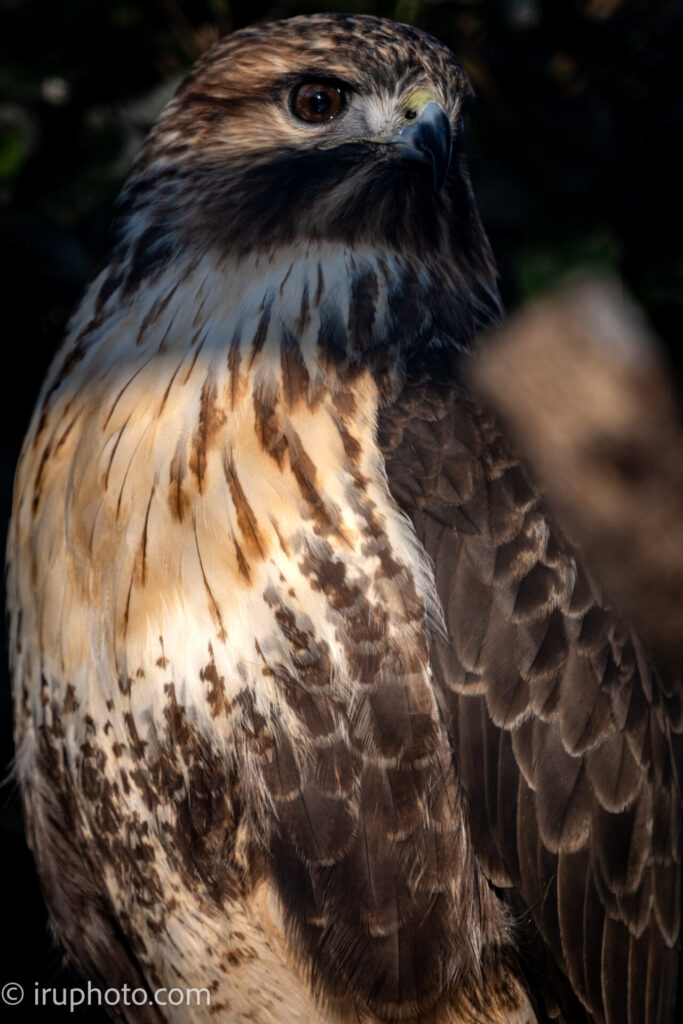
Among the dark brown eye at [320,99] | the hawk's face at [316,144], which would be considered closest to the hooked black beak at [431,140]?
the hawk's face at [316,144]

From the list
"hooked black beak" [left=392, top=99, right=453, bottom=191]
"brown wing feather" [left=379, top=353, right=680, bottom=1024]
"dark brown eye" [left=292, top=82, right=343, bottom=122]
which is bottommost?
"brown wing feather" [left=379, top=353, right=680, bottom=1024]

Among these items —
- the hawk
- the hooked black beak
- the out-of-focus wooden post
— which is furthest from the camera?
the hooked black beak

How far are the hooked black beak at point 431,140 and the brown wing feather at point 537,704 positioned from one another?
41 centimetres

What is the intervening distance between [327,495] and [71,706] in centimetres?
71

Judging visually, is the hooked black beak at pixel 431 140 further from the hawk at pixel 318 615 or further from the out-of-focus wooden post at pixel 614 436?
the out-of-focus wooden post at pixel 614 436

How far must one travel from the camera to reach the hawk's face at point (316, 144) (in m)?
2.37

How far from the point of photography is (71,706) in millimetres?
2309

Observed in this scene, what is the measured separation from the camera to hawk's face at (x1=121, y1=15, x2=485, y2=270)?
2.37m

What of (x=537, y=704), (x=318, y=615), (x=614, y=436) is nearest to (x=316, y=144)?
(x=318, y=615)

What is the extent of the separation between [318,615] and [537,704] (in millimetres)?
531

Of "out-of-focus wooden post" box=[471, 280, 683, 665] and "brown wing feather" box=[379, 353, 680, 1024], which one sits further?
"brown wing feather" box=[379, 353, 680, 1024]

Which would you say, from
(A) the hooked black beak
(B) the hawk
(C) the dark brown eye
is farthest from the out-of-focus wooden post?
(C) the dark brown eye

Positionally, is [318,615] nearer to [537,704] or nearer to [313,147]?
[537,704]

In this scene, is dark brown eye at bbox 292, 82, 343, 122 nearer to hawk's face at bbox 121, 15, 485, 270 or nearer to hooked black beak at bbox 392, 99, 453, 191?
hawk's face at bbox 121, 15, 485, 270
